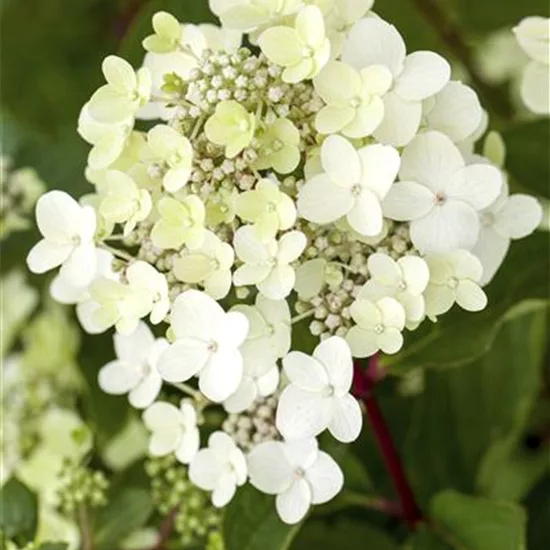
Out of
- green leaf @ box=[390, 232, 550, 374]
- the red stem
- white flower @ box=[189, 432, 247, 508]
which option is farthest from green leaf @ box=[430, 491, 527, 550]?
white flower @ box=[189, 432, 247, 508]

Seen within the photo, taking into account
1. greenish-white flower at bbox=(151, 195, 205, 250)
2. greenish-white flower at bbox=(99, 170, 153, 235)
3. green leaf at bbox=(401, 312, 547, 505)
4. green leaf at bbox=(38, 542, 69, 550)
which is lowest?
green leaf at bbox=(38, 542, 69, 550)

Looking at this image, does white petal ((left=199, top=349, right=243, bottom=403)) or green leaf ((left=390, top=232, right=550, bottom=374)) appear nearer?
white petal ((left=199, top=349, right=243, bottom=403))

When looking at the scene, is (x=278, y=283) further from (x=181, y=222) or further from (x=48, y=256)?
(x=48, y=256)

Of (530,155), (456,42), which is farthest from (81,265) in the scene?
(456,42)

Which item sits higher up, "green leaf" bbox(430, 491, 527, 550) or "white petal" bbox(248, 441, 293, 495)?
"white petal" bbox(248, 441, 293, 495)

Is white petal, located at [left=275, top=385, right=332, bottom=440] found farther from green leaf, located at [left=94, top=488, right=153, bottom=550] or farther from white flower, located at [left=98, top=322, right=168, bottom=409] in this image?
green leaf, located at [left=94, top=488, right=153, bottom=550]

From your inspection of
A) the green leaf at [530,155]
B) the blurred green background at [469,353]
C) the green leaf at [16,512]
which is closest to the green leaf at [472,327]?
the blurred green background at [469,353]

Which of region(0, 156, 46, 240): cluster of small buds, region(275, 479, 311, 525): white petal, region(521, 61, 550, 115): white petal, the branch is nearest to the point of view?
region(275, 479, 311, 525): white petal

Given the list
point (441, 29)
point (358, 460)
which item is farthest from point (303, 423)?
point (441, 29)
